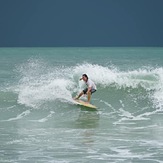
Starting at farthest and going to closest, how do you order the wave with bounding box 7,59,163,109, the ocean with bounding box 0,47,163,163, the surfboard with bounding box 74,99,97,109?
→ the wave with bounding box 7,59,163,109 < the surfboard with bounding box 74,99,97,109 < the ocean with bounding box 0,47,163,163

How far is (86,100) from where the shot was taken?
22938 mm

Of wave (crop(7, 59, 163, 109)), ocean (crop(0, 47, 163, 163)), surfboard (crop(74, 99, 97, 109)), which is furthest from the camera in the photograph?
wave (crop(7, 59, 163, 109))

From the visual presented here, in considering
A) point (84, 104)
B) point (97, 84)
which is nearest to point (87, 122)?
point (84, 104)

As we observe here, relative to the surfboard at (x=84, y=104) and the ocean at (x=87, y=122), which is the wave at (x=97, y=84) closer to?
the ocean at (x=87, y=122)

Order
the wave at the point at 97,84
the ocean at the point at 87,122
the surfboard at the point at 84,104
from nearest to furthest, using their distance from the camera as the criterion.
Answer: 1. the ocean at the point at 87,122
2. the surfboard at the point at 84,104
3. the wave at the point at 97,84

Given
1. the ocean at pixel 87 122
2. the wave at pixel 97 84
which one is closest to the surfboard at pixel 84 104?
the ocean at pixel 87 122

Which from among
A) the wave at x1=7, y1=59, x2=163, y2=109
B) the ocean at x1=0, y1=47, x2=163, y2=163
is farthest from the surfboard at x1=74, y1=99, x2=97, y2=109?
the wave at x1=7, y1=59, x2=163, y2=109

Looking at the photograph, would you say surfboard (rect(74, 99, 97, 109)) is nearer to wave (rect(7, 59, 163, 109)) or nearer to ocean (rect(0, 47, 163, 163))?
ocean (rect(0, 47, 163, 163))

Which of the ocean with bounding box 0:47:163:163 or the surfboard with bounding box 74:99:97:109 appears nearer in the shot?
the ocean with bounding box 0:47:163:163

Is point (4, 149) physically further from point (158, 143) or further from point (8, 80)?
point (8, 80)

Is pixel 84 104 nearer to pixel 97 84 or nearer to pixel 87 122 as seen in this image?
pixel 87 122

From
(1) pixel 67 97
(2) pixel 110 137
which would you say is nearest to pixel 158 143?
(2) pixel 110 137

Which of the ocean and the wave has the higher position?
the wave

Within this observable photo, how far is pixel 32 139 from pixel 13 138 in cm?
55
